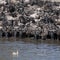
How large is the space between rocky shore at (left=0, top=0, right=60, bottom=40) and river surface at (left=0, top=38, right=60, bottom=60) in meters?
1.83

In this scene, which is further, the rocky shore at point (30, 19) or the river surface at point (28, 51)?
the rocky shore at point (30, 19)

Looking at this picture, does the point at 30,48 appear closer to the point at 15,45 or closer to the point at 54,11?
the point at 15,45

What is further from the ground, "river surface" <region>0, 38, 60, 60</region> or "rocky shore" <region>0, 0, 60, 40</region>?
"rocky shore" <region>0, 0, 60, 40</region>

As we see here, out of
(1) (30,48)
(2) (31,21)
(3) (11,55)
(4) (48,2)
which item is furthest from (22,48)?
(4) (48,2)

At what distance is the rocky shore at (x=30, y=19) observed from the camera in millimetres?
39425

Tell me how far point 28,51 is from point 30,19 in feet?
26.8

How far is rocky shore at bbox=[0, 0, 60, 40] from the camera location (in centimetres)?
→ 3942

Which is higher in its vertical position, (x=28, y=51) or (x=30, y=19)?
(x=30, y=19)

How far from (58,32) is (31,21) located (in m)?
3.48

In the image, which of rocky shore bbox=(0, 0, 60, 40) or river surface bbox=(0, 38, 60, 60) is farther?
rocky shore bbox=(0, 0, 60, 40)

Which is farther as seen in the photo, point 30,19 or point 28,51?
point 30,19

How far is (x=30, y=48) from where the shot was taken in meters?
35.2

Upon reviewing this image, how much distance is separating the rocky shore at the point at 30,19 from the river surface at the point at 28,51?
6.01 feet

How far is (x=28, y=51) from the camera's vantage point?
33844 millimetres
